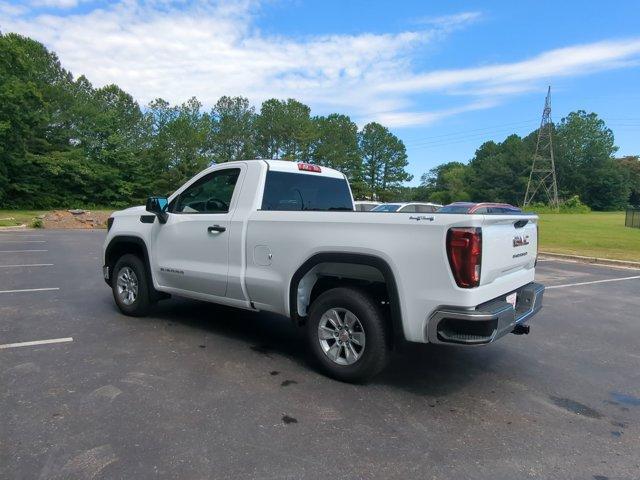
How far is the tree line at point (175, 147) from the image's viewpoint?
3888 centimetres

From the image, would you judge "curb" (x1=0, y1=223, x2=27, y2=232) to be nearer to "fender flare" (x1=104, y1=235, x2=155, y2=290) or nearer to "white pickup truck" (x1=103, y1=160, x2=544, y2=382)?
"fender flare" (x1=104, y1=235, x2=155, y2=290)

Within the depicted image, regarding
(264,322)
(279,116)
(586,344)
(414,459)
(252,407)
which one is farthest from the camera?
(279,116)

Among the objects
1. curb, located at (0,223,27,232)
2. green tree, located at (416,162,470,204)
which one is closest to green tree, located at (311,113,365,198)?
green tree, located at (416,162,470,204)

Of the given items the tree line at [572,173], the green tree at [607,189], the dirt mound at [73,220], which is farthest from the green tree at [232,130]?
the green tree at [607,189]

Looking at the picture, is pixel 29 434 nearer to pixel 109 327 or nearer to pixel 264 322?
pixel 109 327

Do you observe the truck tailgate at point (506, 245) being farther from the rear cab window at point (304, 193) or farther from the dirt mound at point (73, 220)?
the dirt mound at point (73, 220)

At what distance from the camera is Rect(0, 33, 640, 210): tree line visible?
38.9 m

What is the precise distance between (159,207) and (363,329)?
299cm

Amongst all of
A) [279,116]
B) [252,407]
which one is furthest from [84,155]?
[252,407]

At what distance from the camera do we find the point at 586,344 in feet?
18.2

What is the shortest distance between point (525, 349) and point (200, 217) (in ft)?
12.9

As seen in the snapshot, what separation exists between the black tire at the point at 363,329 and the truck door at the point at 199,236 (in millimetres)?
1237

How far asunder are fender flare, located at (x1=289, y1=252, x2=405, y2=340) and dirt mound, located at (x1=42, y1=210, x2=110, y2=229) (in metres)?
25.2

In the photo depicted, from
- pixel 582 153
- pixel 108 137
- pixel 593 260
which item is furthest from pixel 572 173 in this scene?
pixel 593 260
